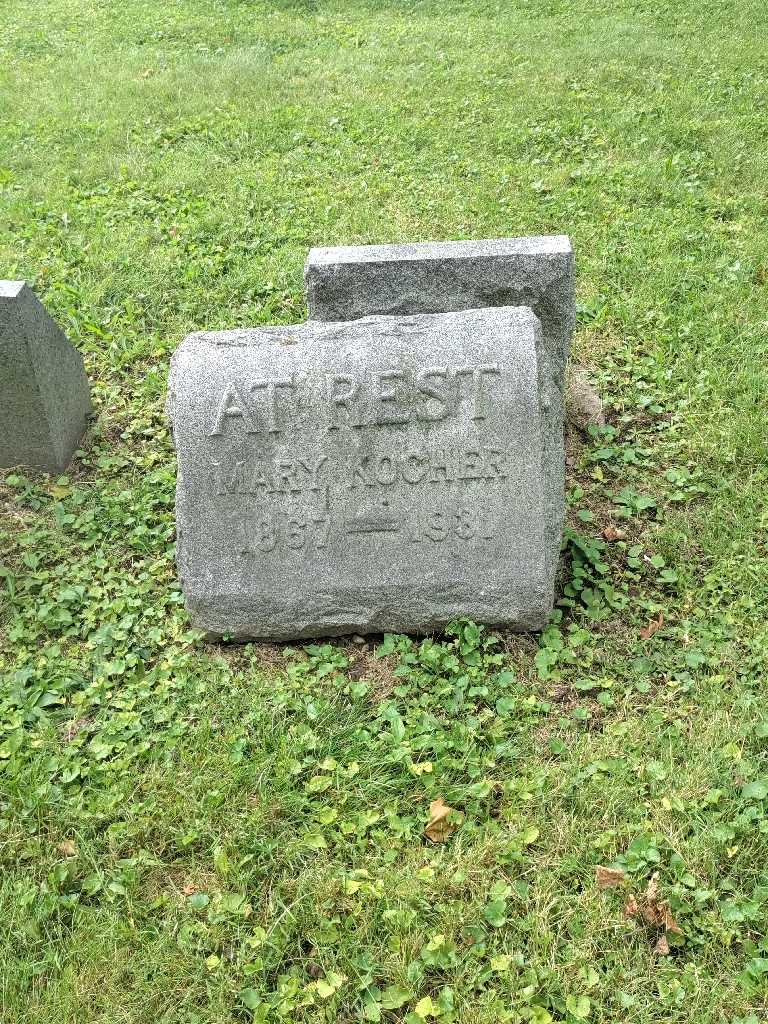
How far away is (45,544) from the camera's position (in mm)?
3904

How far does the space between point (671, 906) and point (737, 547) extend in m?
1.60

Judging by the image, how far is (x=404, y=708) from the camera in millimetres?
3117

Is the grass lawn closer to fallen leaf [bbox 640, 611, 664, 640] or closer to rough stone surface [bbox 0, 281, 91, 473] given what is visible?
fallen leaf [bbox 640, 611, 664, 640]

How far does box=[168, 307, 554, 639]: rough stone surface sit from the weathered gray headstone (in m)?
0.41

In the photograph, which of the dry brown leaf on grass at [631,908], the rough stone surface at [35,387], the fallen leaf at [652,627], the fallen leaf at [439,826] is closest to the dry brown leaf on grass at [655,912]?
the dry brown leaf on grass at [631,908]

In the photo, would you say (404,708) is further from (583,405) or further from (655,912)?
(583,405)

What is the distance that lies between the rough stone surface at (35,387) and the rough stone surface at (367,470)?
1129 mm

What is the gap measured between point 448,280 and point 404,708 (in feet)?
5.44

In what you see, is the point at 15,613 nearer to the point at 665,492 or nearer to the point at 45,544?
the point at 45,544

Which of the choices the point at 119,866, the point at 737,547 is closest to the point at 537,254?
the point at 737,547

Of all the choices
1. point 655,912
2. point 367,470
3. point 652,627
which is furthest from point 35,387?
point 655,912

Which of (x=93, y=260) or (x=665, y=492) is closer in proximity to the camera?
(x=665, y=492)

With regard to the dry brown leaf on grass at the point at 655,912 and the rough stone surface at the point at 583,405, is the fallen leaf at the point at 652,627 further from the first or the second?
the rough stone surface at the point at 583,405

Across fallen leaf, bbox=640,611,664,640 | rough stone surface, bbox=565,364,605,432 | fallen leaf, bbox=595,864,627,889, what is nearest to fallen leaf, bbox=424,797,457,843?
fallen leaf, bbox=595,864,627,889
